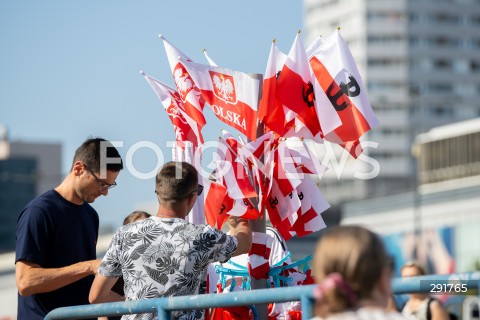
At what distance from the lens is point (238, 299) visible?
17.7 feet

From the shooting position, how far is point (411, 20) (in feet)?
462

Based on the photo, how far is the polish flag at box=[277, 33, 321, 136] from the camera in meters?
7.02

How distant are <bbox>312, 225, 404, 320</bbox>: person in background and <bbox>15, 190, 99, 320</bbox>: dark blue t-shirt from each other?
280 cm

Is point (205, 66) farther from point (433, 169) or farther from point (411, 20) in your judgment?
point (411, 20)

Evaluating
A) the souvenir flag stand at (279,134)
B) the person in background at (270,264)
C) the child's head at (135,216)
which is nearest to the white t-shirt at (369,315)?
the person in background at (270,264)

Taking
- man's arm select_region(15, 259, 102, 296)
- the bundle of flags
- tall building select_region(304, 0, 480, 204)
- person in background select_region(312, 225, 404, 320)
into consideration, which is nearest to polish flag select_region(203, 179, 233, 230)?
the bundle of flags

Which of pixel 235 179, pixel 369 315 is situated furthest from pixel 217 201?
pixel 369 315

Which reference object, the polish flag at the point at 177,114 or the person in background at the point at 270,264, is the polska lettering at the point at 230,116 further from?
the person in background at the point at 270,264

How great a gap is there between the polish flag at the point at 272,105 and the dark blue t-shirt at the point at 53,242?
1186mm

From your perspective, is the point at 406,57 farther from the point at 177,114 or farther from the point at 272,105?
the point at 272,105

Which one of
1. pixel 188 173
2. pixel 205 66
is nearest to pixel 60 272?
pixel 188 173

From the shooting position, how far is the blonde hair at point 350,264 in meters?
4.20

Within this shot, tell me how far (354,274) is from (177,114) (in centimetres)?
346

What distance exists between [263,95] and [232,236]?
1120 mm
